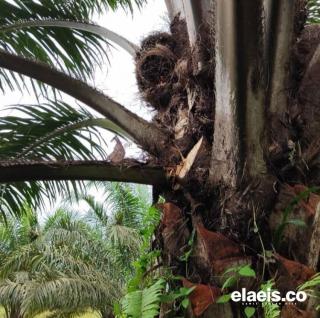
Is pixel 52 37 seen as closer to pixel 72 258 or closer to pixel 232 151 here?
pixel 232 151

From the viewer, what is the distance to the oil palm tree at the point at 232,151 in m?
1.46

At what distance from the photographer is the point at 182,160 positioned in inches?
71.4

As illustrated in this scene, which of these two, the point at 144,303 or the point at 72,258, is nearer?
the point at 144,303

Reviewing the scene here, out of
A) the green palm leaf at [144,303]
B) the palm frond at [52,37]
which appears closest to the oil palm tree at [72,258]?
the palm frond at [52,37]

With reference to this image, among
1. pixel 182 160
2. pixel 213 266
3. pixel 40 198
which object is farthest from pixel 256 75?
pixel 40 198

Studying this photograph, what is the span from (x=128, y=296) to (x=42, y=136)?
4.09 ft

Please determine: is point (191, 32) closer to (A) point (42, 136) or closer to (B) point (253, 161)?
(B) point (253, 161)

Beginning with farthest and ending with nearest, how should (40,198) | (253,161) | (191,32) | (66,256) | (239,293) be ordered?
(66,256) → (40,198) → (191,32) → (253,161) → (239,293)

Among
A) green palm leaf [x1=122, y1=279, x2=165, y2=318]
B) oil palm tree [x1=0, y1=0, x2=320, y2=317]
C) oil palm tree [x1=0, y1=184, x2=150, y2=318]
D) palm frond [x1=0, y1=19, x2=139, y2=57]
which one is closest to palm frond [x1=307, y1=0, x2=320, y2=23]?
oil palm tree [x1=0, y1=0, x2=320, y2=317]

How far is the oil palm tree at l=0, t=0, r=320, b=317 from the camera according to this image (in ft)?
4.80

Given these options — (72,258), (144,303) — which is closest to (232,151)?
(144,303)

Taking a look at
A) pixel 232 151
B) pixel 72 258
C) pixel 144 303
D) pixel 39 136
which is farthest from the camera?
pixel 72 258

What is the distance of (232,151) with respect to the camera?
159cm

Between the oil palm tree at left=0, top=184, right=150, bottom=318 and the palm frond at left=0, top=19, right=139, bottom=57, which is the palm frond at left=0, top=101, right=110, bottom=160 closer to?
the palm frond at left=0, top=19, right=139, bottom=57
